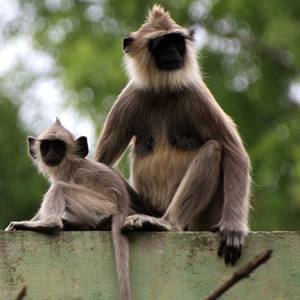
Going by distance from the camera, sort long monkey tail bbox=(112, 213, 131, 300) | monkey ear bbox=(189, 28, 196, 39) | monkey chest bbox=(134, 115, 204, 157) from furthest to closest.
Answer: monkey ear bbox=(189, 28, 196, 39)
monkey chest bbox=(134, 115, 204, 157)
long monkey tail bbox=(112, 213, 131, 300)

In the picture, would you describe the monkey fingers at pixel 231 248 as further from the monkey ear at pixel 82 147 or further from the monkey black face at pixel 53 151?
the monkey black face at pixel 53 151

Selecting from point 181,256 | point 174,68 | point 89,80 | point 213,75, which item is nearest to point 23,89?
point 89,80

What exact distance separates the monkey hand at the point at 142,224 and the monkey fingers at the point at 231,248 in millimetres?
392

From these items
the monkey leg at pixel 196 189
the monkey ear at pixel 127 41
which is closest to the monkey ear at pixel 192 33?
the monkey ear at pixel 127 41

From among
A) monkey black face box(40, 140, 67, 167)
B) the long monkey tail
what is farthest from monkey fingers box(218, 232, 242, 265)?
monkey black face box(40, 140, 67, 167)

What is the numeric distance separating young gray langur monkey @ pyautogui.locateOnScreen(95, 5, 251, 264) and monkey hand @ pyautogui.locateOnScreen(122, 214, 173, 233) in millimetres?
348

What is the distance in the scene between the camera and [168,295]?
17.8ft

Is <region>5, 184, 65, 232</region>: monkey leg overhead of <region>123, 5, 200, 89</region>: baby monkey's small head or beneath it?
beneath

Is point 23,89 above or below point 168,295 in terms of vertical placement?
below

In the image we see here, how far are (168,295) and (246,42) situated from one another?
10.4 metres

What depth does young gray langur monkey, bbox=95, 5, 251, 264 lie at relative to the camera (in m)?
6.09

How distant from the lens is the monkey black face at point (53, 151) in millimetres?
6160

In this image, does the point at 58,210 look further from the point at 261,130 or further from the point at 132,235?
the point at 261,130

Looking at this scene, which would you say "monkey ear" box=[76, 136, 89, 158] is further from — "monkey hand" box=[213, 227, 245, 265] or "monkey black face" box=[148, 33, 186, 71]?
"monkey hand" box=[213, 227, 245, 265]
